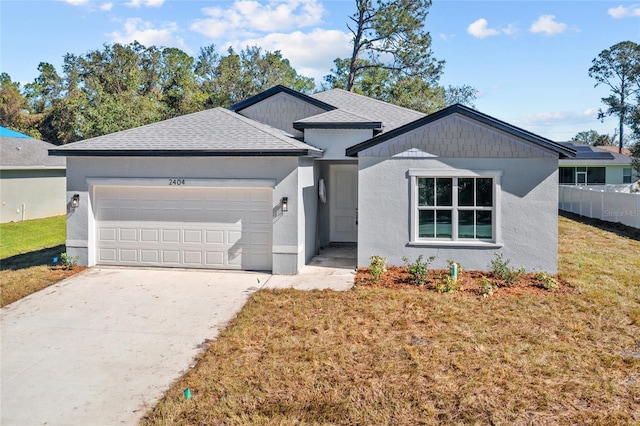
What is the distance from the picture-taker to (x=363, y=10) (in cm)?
3228

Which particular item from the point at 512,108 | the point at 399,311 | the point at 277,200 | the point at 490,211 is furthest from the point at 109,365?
the point at 512,108

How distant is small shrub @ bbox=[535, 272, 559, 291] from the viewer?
9.74m

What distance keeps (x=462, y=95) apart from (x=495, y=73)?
104ft

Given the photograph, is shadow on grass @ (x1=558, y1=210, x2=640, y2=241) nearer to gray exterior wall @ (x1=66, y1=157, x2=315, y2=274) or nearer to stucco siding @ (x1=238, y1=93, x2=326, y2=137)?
stucco siding @ (x1=238, y1=93, x2=326, y2=137)

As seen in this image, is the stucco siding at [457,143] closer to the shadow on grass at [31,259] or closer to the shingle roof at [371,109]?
the shingle roof at [371,109]

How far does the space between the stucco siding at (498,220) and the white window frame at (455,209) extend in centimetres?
6

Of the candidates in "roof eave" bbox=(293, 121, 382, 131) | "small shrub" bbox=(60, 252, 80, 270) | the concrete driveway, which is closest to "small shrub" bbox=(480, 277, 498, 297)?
the concrete driveway

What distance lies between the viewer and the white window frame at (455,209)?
10922 millimetres

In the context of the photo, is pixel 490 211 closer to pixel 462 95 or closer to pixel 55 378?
pixel 55 378

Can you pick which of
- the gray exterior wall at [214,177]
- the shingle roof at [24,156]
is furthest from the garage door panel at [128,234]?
the shingle roof at [24,156]

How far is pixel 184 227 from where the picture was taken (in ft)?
38.4

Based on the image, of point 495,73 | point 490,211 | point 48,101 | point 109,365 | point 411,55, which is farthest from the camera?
point 48,101

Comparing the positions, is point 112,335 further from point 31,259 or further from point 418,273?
point 31,259

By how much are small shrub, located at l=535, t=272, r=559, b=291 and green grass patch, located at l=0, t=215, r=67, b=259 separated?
14.7m
